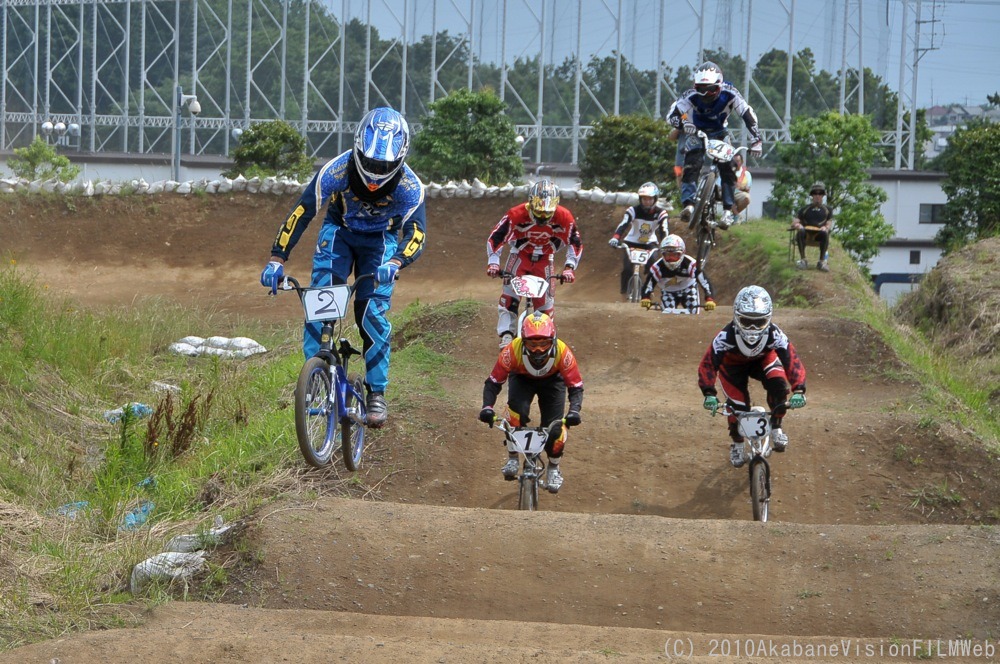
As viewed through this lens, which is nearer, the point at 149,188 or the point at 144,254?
the point at 144,254

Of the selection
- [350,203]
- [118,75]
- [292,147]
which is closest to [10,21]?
[118,75]

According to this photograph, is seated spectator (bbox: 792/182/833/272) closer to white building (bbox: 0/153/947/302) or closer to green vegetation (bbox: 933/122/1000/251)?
green vegetation (bbox: 933/122/1000/251)

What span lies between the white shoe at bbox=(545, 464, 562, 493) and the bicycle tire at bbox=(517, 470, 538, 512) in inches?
4.4

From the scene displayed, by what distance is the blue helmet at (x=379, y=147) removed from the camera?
368 inches

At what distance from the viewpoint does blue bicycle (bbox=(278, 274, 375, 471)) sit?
28.9 ft

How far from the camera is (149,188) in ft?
90.1

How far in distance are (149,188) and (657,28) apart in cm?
2158

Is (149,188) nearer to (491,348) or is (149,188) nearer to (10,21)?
(491,348)

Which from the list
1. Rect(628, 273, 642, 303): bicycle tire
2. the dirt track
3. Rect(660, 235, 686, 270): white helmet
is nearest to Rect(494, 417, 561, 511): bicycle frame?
the dirt track

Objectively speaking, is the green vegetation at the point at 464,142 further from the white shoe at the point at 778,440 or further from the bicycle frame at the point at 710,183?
the white shoe at the point at 778,440

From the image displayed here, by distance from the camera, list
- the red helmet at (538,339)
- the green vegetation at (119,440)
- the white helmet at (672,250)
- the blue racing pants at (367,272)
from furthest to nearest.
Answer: the white helmet at (672,250) → the red helmet at (538,339) → the blue racing pants at (367,272) → the green vegetation at (119,440)

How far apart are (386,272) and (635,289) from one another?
9736 millimetres

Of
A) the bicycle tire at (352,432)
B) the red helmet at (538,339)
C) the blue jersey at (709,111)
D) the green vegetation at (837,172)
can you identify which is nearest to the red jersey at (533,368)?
the red helmet at (538,339)

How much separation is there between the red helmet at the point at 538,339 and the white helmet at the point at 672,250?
19.2ft
